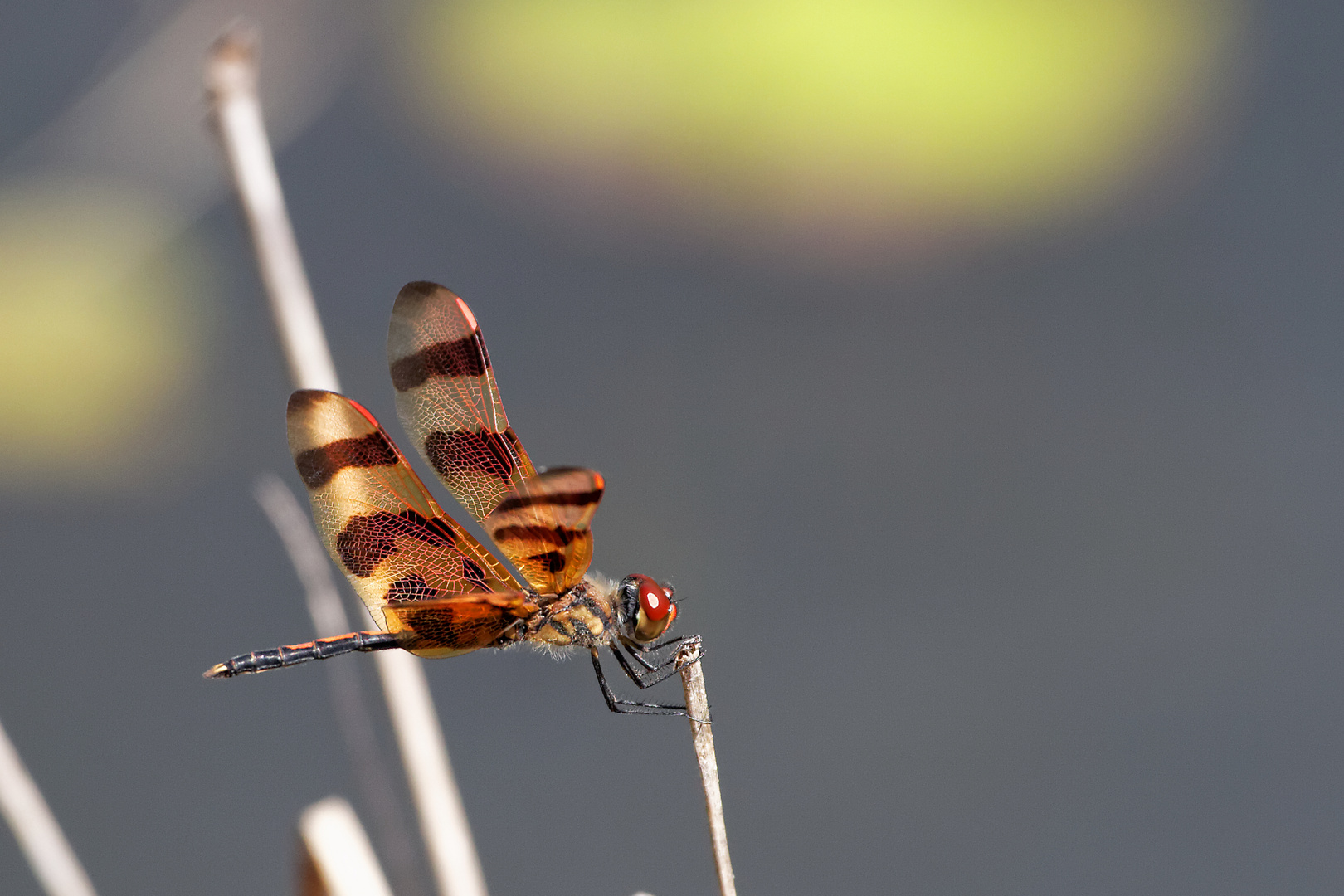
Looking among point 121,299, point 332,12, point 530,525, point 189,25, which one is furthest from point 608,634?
point 332,12

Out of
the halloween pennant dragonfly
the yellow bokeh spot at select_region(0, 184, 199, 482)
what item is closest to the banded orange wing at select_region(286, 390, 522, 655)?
the halloween pennant dragonfly

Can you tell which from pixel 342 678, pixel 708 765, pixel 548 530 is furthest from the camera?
pixel 342 678

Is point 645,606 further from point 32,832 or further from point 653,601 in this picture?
point 32,832

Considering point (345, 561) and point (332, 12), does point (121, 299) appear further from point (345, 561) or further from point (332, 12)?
point (345, 561)

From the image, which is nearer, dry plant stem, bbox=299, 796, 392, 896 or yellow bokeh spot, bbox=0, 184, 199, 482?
dry plant stem, bbox=299, 796, 392, 896

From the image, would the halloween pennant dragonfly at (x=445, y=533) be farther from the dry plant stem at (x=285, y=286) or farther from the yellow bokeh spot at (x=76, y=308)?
the yellow bokeh spot at (x=76, y=308)

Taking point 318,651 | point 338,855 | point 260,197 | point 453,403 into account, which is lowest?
point 338,855

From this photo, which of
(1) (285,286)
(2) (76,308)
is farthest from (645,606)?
(2) (76,308)

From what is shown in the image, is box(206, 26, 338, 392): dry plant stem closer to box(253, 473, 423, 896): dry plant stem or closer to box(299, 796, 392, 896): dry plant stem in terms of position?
box(253, 473, 423, 896): dry plant stem
